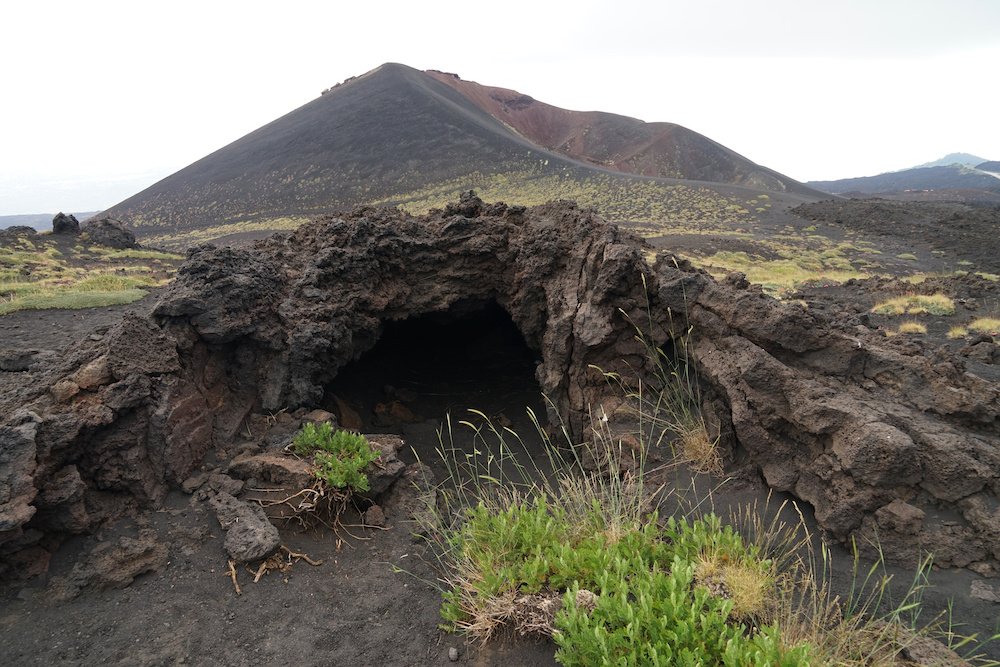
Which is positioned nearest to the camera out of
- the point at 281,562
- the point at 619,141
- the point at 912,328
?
the point at 281,562

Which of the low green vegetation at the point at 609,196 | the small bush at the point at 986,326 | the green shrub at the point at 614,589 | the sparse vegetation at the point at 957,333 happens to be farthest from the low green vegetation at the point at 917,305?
the low green vegetation at the point at 609,196

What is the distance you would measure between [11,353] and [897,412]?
945cm

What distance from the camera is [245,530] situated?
177 inches

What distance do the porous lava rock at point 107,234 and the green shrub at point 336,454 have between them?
95.3 ft

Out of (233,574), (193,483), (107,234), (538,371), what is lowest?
(233,574)

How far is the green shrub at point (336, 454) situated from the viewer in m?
4.95

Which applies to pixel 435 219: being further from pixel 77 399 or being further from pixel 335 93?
pixel 335 93

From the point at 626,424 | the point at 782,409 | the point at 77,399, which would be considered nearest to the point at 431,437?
the point at 626,424

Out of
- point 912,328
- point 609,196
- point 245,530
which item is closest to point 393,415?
point 245,530

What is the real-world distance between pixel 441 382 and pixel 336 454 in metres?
3.61

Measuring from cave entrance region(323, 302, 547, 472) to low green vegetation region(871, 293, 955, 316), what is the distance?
12197 mm

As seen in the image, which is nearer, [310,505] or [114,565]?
[114,565]

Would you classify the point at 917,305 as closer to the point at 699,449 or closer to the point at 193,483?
the point at 699,449

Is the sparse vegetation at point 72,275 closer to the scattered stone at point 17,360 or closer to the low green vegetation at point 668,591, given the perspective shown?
the scattered stone at point 17,360
